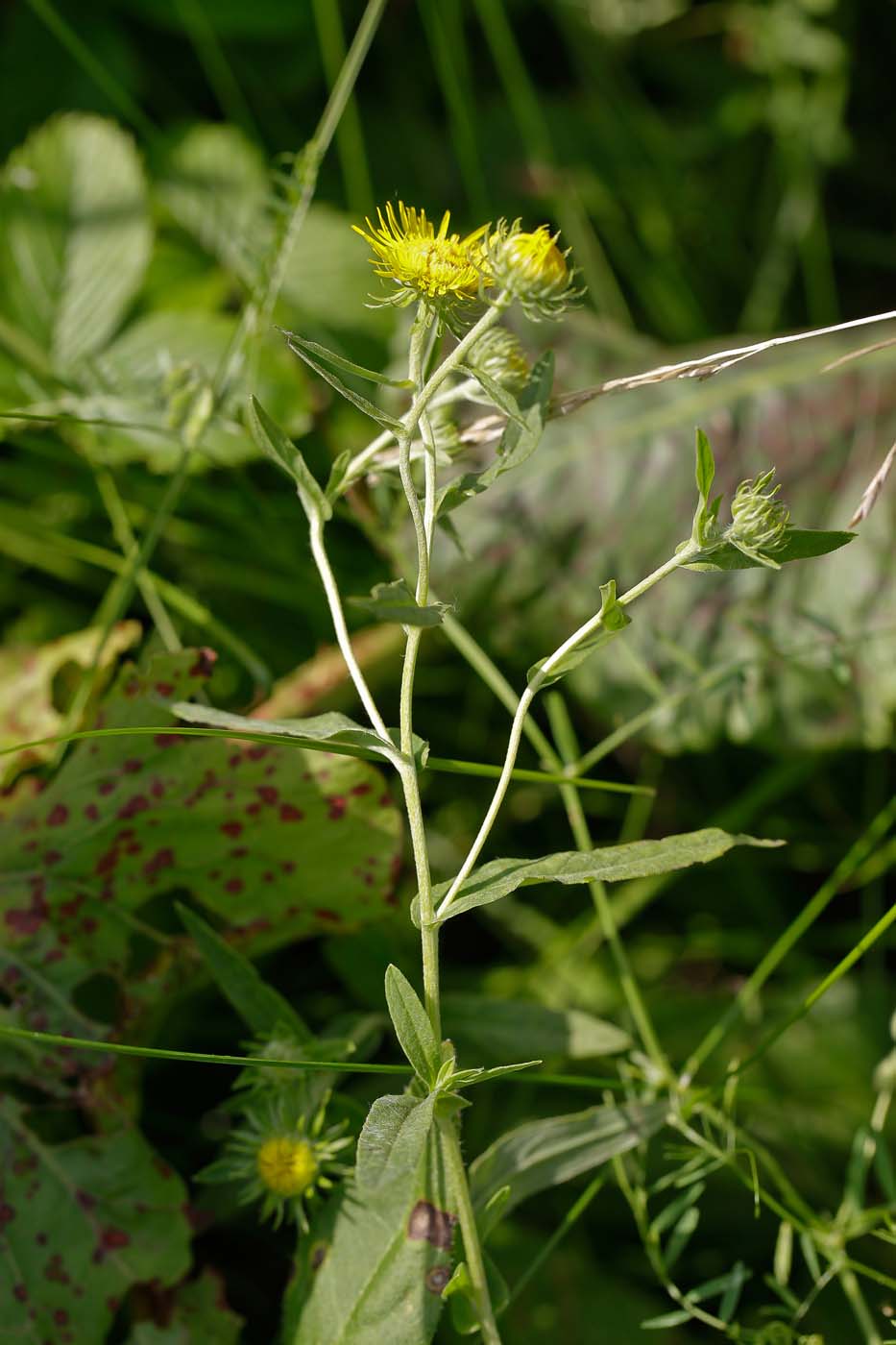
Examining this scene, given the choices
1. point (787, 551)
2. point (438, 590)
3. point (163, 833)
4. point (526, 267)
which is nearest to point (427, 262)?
point (526, 267)

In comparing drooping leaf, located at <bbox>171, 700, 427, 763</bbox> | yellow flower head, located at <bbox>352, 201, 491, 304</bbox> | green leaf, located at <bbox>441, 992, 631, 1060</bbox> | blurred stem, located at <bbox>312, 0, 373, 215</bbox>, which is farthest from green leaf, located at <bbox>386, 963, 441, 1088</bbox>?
blurred stem, located at <bbox>312, 0, 373, 215</bbox>

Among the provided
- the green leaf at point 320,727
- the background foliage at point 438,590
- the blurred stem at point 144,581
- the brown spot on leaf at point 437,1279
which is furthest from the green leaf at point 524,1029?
the blurred stem at point 144,581

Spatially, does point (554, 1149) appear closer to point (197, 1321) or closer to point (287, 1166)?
point (287, 1166)

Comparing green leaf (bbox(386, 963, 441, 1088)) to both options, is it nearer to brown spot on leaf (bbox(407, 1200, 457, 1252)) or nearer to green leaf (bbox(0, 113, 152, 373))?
brown spot on leaf (bbox(407, 1200, 457, 1252))

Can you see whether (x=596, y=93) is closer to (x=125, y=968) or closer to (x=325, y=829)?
(x=325, y=829)

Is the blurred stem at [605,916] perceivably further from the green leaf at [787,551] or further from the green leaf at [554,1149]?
the green leaf at [787,551]

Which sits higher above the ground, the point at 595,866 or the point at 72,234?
the point at 72,234
